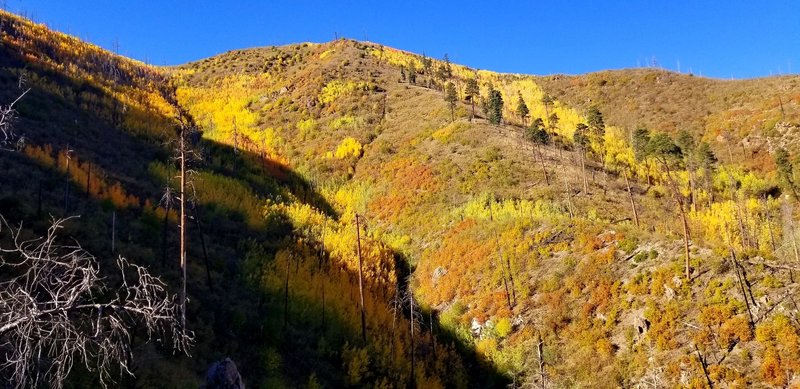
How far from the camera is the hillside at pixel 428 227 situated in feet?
94.5

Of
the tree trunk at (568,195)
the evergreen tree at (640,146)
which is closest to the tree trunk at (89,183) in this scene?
the tree trunk at (568,195)

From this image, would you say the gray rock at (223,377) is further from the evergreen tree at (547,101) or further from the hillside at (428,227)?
the evergreen tree at (547,101)

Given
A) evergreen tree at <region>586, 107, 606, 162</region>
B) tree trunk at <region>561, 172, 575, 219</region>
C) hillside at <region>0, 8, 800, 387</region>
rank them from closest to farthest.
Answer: hillside at <region>0, 8, 800, 387</region>, tree trunk at <region>561, 172, 575, 219</region>, evergreen tree at <region>586, 107, 606, 162</region>

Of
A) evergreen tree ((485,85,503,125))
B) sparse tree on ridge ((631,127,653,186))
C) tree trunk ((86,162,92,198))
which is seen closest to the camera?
tree trunk ((86,162,92,198))

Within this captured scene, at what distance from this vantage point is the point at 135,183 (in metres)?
46.7

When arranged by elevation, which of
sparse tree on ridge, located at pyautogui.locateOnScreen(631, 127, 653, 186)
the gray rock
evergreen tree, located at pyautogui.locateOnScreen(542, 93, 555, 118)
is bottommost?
the gray rock

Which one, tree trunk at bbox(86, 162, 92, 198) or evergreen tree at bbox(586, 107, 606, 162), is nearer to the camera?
tree trunk at bbox(86, 162, 92, 198)

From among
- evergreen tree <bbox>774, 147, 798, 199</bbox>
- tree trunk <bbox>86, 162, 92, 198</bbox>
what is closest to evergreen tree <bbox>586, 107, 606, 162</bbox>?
evergreen tree <bbox>774, 147, 798, 199</bbox>

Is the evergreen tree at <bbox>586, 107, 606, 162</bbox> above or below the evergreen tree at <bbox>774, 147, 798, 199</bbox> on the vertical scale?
above

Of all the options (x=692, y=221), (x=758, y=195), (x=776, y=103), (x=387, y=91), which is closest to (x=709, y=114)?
(x=776, y=103)

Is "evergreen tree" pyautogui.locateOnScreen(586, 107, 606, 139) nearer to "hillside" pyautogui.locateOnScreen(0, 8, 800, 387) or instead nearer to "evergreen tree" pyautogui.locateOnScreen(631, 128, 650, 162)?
"hillside" pyautogui.locateOnScreen(0, 8, 800, 387)

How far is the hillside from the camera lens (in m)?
28.8

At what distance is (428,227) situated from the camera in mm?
53406

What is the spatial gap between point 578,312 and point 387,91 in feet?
244
